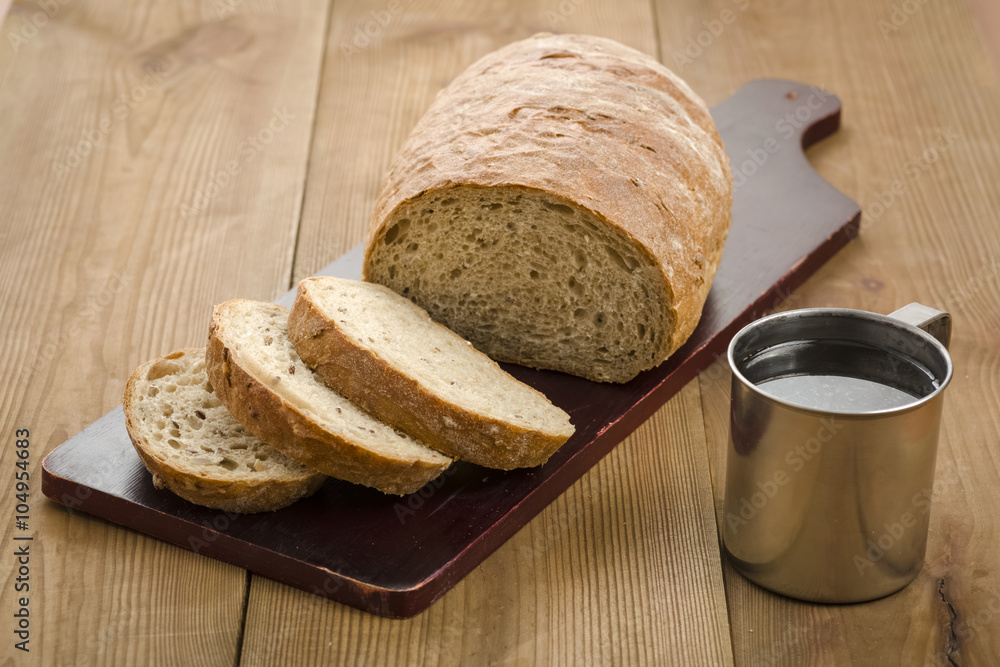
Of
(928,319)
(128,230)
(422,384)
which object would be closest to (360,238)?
(128,230)

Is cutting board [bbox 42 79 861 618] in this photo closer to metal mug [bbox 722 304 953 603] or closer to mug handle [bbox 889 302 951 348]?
metal mug [bbox 722 304 953 603]

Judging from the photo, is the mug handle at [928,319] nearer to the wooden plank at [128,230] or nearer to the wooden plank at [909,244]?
the wooden plank at [909,244]

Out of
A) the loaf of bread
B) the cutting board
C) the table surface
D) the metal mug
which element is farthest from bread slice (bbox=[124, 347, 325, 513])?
the metal mug

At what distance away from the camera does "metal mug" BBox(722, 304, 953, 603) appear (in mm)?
2023

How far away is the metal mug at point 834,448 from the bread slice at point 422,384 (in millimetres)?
494

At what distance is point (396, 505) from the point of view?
246 centimetres

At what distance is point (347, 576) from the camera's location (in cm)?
227

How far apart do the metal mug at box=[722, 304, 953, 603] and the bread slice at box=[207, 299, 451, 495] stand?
2.21ft

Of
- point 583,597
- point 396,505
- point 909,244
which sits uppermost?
point 396,505

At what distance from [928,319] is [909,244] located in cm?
141

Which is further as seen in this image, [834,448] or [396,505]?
[396,505]

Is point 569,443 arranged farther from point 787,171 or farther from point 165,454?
point 787,171

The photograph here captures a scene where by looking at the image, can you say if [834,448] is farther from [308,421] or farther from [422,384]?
[308,421]

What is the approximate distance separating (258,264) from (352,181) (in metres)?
0.58
